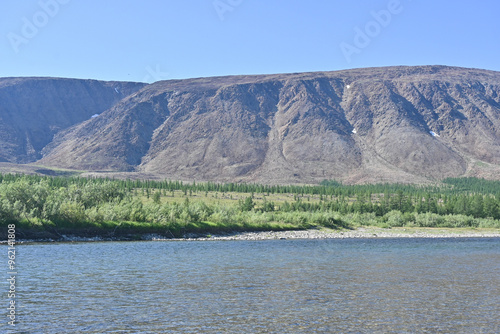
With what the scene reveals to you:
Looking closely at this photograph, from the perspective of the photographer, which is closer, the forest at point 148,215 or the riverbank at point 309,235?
the forest at point 148,215

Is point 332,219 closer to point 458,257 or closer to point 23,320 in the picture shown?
point 458,257

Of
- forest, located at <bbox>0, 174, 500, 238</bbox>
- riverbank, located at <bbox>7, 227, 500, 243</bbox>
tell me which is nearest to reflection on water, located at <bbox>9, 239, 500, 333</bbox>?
forest, located at <bbox>0, 174, 500, 238</bbox>

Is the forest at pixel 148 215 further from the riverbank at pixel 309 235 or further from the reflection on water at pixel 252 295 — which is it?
Result: the reflection on water at pixel 252 295

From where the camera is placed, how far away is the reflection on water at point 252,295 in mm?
23734

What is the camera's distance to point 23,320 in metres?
23.9

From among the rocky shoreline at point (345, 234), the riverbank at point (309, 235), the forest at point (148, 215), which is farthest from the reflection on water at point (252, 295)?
the rocky shoreline at point (345, 234)

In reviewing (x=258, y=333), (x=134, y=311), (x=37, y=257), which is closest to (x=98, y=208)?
(x=37, y=257)

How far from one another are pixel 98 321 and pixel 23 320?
365 centimetres

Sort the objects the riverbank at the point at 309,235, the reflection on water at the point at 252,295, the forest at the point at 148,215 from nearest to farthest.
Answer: the reflection on water at the point at 252,295 < the forest at the point at 148,215 < the riverbank at the point at 309,235

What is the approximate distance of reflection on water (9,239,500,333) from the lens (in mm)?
23734

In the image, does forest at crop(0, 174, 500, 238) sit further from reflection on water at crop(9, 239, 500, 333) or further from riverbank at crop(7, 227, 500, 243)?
reflection on water at crop(9, 239, 500, 333)

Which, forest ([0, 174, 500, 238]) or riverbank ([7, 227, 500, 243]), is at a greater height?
forest ([0, 174, 500, 238])

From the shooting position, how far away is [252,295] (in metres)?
31.1

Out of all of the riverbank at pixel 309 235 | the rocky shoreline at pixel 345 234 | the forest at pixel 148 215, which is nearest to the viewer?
the forest at pixel 148 215
